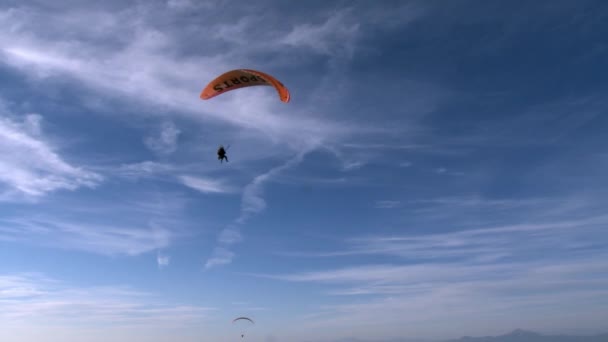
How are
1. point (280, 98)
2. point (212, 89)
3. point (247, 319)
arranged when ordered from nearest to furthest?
1. point (280, 98)
2. point (212, 89)
3. point (247, 319)

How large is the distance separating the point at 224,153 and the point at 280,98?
1267 cm

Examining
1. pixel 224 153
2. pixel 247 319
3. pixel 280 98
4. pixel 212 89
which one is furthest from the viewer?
pixel 247 319

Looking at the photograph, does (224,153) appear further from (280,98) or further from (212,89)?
(280,98)

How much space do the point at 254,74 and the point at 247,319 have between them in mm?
38882

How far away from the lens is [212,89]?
119ft

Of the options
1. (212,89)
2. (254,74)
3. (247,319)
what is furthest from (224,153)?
(247,319)

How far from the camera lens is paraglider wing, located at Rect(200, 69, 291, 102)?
31989mm

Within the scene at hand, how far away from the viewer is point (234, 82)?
35.9m

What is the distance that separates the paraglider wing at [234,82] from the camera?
32.0 m

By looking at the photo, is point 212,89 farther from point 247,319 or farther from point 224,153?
point 247,319

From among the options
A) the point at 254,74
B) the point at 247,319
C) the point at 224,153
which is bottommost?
the point at 247,319

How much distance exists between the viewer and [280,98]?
30125mm

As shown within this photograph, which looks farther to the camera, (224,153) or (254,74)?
(224,153)

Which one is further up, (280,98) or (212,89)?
(212,89)
